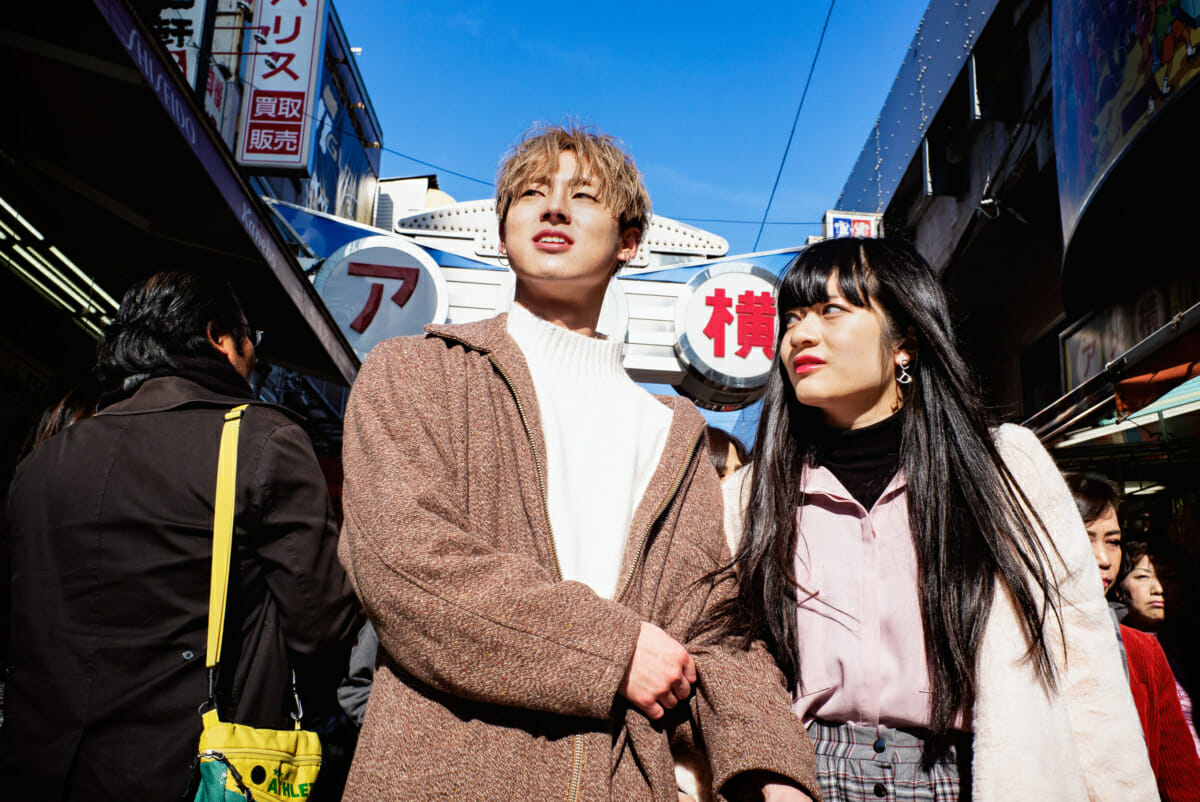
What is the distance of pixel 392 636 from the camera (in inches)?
56.6

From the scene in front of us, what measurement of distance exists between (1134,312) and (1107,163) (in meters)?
1.85

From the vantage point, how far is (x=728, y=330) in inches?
357

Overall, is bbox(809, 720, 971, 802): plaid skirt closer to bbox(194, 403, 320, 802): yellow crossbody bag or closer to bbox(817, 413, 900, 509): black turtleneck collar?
bbox(817, 413, 900, 509): black turtleneck collar

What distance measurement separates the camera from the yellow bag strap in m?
1.99

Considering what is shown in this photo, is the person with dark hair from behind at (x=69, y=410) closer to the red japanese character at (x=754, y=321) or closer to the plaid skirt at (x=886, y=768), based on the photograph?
the plaid skirt at (x=886, y=768)

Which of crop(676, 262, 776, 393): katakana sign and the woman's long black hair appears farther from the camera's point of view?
crop(676, 262, 776, 393): katakana sign

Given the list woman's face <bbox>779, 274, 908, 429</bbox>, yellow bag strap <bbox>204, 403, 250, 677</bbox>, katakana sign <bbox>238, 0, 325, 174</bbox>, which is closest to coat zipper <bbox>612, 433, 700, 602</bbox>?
woman's face <bbox>779, 274, 908, 429</bbox>

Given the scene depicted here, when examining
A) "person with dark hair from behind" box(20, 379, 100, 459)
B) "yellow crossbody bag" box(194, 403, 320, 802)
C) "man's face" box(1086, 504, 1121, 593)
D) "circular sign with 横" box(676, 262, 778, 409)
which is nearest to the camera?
"yellow crossbody bag" box(194, 403, 320, 802)

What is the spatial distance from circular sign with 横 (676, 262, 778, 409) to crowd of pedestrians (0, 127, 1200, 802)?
6623mm

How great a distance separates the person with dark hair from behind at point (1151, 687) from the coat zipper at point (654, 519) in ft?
7.49

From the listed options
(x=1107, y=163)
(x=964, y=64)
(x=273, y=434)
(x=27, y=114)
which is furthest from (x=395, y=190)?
(x=273, y=434)

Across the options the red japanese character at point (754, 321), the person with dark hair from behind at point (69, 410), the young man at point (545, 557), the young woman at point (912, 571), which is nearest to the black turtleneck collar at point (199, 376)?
the young man at point (545, 557)

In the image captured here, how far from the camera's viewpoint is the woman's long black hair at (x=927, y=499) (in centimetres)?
175

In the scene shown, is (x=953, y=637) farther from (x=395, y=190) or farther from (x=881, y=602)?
(x=395, y=190)
